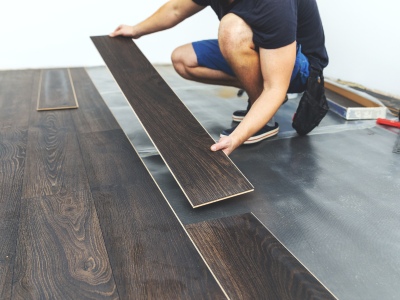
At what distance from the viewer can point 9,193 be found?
125 centimetres

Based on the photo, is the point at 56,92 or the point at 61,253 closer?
the point at 61,253

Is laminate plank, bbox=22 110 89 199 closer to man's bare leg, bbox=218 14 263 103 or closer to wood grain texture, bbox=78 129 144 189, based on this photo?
wood grain texture, bbox=78 129 144 189

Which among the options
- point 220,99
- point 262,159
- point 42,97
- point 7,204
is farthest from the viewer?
point 220,99

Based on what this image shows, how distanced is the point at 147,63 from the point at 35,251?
4.42 ft

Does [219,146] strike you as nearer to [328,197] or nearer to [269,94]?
[269,94]

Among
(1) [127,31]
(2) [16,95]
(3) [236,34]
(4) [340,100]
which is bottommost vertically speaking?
(2) [16,95]

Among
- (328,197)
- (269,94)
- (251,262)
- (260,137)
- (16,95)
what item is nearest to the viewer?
(251,262)

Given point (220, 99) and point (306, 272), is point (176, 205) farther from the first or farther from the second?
point (220, 99)

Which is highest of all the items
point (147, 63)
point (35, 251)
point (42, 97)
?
point (147, 63)

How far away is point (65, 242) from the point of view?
3.28 feet

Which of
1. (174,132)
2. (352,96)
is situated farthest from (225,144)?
(352,96)

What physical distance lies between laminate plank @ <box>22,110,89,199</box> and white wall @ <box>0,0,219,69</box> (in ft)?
6.37

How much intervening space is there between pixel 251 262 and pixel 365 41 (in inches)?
111

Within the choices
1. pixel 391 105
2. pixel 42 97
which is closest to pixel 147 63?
pixel 42 97
